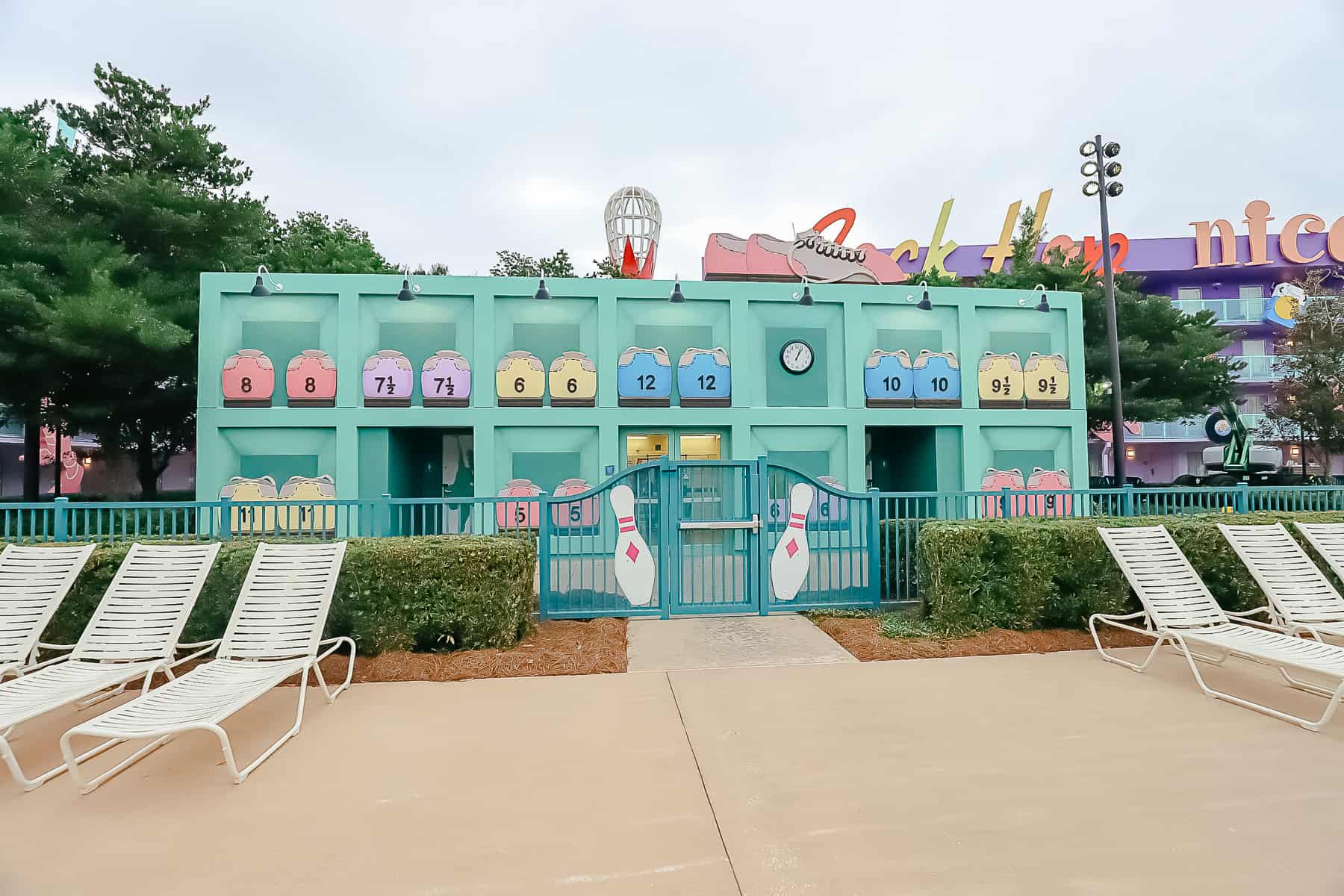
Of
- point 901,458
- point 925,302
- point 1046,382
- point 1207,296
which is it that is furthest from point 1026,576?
point 1207,296

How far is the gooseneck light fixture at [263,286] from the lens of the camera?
12.5 meters

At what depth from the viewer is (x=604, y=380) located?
13242 millimetres

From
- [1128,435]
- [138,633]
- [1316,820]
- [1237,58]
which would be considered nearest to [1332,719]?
[1316,820]

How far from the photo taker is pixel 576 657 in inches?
225

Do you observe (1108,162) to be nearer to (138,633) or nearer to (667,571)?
(667,571)

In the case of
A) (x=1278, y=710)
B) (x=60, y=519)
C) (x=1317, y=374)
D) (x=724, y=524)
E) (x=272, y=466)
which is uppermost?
(x=1317, y=374)

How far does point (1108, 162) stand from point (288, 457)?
20.5 meters

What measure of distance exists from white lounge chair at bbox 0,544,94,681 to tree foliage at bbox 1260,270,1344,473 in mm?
29312

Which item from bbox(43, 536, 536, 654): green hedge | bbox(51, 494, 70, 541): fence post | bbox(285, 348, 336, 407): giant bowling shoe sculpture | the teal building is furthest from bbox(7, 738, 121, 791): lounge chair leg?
bbox(285, 348, 336, 407): giant bowling shoe sculpture

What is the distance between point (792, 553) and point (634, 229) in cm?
1118

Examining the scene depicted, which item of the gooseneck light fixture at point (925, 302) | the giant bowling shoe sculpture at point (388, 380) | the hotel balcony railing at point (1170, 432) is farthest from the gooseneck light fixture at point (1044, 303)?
the hotel balcony railing at point (1170, 432)

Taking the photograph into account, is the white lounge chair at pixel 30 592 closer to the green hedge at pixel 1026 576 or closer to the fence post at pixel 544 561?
the fence post at pixel 544 561

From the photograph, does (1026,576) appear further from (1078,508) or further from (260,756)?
(260,756)

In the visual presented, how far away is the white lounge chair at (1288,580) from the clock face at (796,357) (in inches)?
335
